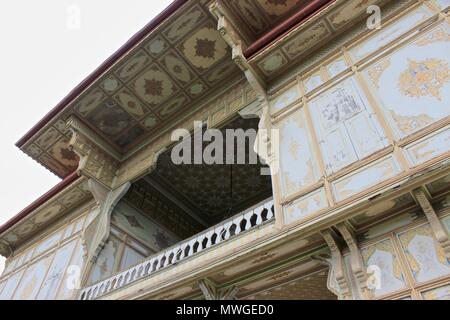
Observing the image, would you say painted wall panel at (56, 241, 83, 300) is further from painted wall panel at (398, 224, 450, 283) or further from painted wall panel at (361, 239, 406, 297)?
painted wall panel at (398, 224, 450, 283)

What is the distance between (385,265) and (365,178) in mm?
1006

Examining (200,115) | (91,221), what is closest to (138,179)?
(91,221)

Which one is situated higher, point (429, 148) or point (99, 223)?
point (99, 223)

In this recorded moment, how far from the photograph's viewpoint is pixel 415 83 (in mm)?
4469

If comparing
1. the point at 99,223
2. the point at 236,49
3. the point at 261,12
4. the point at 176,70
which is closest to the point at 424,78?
the point at 236,49

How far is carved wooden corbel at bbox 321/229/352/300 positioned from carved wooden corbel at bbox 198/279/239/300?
5.08 feet

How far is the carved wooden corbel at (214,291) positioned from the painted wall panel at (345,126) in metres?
2.14

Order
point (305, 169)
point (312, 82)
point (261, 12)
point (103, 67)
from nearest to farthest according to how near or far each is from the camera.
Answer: point (305, 169) < point (312, 82) < point (261, 12) < point (103, 67)

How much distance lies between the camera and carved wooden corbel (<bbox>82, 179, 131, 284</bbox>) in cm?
762

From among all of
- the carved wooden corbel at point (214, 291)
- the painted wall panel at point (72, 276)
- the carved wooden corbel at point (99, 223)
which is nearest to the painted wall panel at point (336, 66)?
the carved wooden corbel at point (214, 291)

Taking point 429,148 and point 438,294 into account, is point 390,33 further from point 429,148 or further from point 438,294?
point 438,294

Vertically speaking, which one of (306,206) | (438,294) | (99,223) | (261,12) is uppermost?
(261,12)

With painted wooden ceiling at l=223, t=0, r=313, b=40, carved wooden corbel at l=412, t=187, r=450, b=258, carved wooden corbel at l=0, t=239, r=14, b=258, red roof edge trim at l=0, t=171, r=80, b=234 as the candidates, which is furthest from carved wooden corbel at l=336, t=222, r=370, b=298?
carved wooden corbel at l=0, t=239, r=14, b=258

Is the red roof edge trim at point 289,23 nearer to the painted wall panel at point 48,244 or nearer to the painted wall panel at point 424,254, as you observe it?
the painted wall panel at point 424,254
